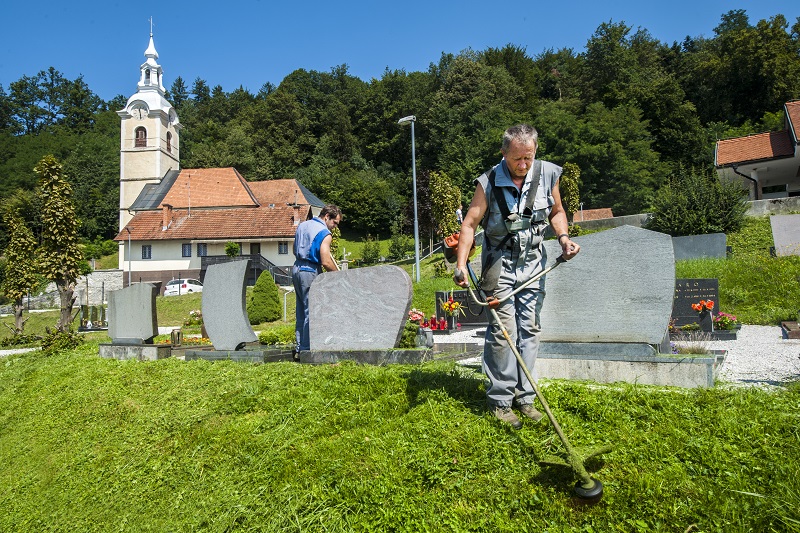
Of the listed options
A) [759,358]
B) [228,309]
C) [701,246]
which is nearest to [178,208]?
[701,246]

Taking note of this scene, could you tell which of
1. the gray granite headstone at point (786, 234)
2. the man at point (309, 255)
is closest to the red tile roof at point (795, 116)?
the gray granite headstone at point (786, 234)

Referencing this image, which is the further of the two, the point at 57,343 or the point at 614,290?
the point at 57,343

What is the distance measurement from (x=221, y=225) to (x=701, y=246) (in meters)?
37.9

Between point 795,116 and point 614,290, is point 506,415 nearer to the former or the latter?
point 614,290

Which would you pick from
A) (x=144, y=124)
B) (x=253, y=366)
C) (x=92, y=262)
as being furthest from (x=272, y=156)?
(x=253, y=366)

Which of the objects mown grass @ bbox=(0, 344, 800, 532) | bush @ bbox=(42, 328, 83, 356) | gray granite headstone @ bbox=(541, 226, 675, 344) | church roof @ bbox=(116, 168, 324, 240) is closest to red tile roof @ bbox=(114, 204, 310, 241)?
church roof @ bbox=(116, 168, 324, 240)

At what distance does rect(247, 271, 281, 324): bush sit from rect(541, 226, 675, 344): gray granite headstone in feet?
64.9

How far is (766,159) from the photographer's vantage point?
31.8m

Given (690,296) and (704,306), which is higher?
(690,296)

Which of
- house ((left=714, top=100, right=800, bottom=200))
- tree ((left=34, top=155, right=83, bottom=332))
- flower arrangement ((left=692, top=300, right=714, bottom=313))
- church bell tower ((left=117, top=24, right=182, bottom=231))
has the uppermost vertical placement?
church bell tower ((left=117, top=24, right=182, bottom=231))

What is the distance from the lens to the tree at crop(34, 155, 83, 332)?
16.1 m

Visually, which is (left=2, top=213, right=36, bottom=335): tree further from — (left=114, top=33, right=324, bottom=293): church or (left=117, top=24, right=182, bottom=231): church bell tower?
(left=117, top=24, right=182, bottom=231): church bell tower

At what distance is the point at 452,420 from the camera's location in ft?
13.7

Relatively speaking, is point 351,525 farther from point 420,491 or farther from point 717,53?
point 717,53
